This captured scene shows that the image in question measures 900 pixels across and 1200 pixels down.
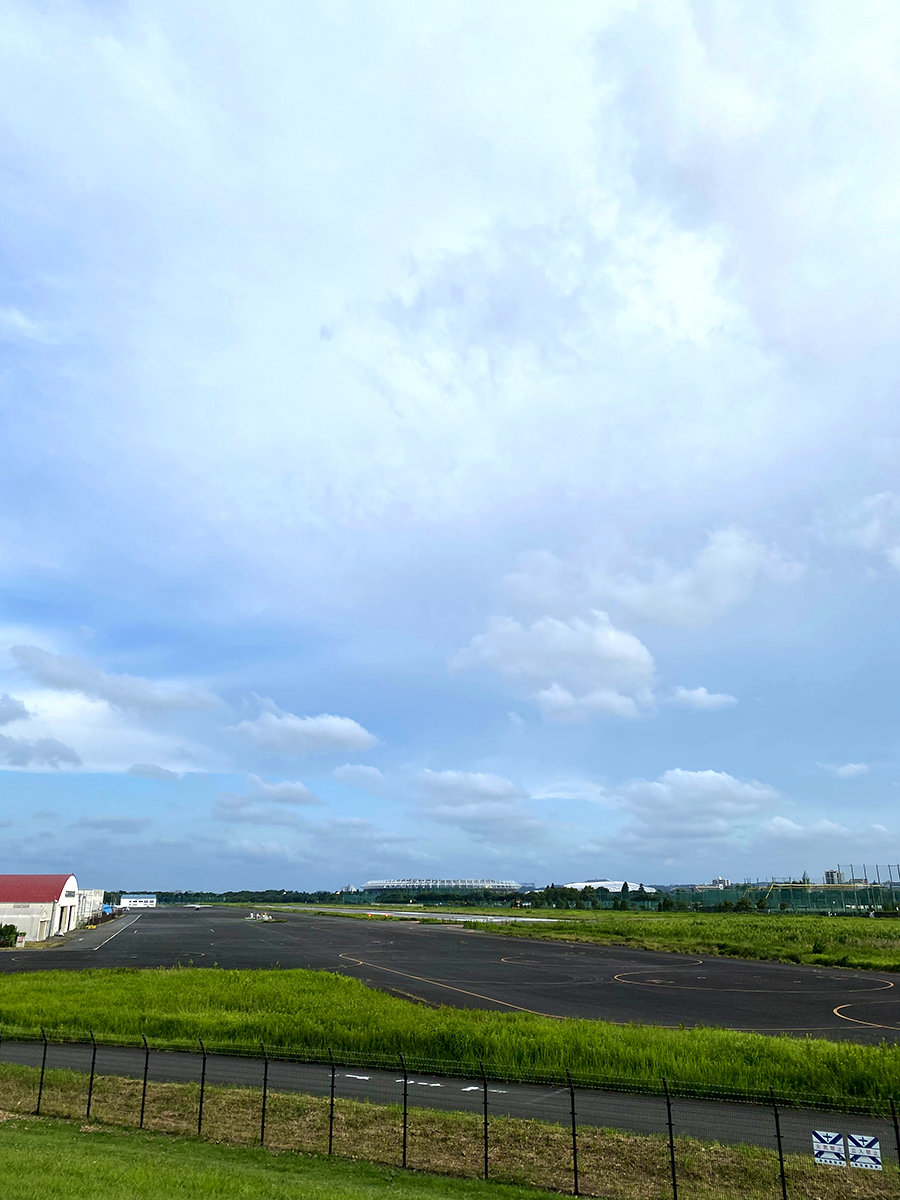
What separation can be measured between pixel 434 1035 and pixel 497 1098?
7394mm

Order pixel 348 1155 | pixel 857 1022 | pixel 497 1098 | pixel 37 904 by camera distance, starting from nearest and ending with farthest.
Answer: pixel 348 1155
pixel 497 1098
pixel 857 1022
pixel 37 904

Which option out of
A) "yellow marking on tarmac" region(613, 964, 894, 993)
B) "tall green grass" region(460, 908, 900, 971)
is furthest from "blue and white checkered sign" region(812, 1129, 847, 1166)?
"tall green grass" region(460, 908, 900, 971)

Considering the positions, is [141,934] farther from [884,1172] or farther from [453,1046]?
[884,1172]

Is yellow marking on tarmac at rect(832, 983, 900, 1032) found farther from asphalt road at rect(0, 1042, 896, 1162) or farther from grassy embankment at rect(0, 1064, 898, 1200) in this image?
grassy embankment at rect(0, 1064, 898, 1200)

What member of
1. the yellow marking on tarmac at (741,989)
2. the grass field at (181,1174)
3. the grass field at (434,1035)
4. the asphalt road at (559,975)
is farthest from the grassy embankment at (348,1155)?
the yellow marking on tarmac at (741,989)

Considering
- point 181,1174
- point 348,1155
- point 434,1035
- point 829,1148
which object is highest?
point 829,1148

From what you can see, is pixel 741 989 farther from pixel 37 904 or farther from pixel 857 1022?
pixel 37 904

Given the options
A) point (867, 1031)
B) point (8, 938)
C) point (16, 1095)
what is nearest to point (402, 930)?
point (8, 938)

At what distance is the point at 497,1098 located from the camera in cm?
2969

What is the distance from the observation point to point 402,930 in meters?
132

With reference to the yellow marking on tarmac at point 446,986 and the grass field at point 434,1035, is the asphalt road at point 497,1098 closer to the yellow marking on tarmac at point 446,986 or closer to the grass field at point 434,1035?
the grass field at point 434,1035

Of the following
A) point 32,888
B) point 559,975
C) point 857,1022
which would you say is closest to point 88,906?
point 32,888

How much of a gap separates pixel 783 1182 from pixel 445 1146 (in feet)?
31.5

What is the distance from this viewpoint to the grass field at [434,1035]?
99.6 ft
